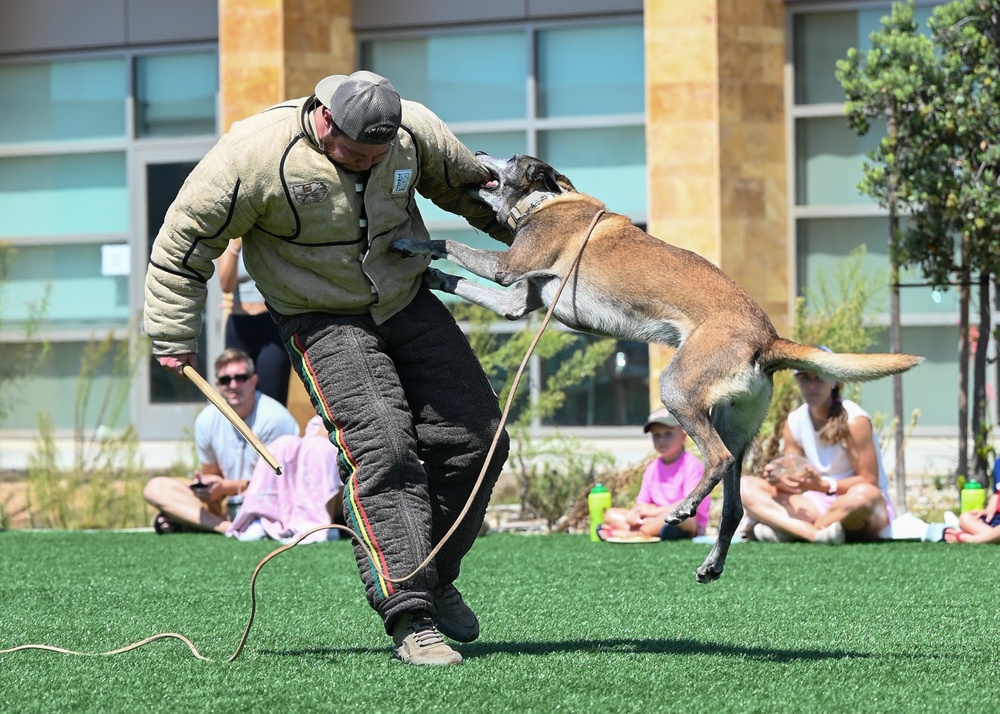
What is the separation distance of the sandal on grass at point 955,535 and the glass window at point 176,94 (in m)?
8.40

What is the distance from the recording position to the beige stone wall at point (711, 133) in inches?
436

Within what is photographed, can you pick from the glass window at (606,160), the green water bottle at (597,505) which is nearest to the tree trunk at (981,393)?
the green water bottle at (597,505)

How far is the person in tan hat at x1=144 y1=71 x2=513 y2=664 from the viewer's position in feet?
14.3

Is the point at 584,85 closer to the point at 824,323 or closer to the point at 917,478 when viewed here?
the point at 824,323

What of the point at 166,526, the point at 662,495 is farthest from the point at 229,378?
the point at 662,495

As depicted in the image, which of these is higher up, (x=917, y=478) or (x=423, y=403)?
(x=423, y=403)

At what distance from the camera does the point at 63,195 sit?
1379 cm

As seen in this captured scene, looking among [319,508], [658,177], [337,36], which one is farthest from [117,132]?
[319,508]

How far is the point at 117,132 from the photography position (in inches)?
536

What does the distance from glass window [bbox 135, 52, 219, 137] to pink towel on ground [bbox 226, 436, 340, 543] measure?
5.86 metres

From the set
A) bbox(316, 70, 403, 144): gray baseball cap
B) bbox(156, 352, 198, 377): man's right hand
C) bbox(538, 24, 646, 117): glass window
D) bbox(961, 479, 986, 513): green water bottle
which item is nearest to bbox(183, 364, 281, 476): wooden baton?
bbox(156, 352, 198, 377): man's right hand

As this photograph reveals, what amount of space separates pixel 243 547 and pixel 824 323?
14.4 ft

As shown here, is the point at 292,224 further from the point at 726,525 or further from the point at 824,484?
the point at 824,484

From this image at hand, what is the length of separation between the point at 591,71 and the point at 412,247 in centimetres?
829
